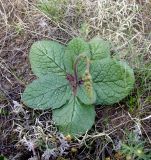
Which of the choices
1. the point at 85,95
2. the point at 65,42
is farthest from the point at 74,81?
the point at 65,42

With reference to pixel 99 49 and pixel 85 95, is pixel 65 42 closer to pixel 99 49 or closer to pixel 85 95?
pixel 99 49

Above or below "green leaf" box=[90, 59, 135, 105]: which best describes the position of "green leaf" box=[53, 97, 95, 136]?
below

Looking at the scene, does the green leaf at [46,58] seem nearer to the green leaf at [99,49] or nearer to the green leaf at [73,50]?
the green leaf at [73,50]

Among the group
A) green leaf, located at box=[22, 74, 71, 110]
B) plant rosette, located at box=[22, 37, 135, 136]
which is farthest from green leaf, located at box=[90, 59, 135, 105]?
green leaf, located at box=[22, 74, 71, 110]

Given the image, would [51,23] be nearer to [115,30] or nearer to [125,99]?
[115,30]

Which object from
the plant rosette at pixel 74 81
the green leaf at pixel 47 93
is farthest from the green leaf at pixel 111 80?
the green leaf at pixel 47 93

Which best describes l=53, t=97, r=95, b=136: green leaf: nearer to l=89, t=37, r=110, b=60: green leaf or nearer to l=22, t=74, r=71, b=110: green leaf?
l=22, t=74, r=71, b=110: green leaf

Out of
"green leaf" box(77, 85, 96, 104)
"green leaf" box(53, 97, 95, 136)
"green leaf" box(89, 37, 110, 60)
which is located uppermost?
"green leaf" box(89, 37, 110, 60)
